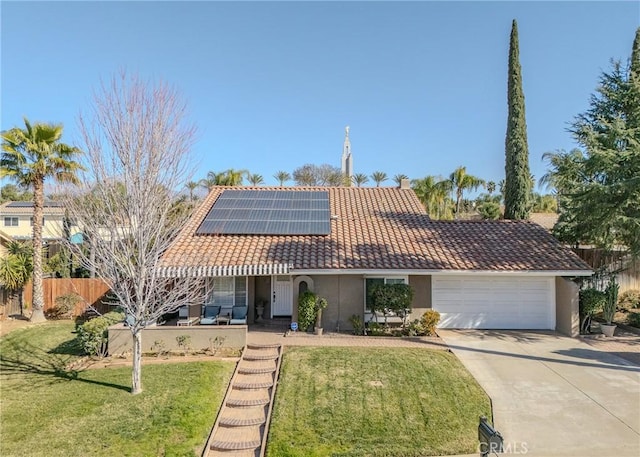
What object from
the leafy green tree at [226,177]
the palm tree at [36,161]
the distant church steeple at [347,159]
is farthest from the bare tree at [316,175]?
the palm tree at [36,161]

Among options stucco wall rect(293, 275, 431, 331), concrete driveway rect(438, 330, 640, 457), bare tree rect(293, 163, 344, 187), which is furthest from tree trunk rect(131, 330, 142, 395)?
bare tree rect(293, 163, 344, 187)

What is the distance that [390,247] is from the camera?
63.2ft

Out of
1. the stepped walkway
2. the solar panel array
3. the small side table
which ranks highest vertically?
the solar panel array

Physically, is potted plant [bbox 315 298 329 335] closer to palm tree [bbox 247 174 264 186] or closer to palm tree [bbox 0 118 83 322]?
palm tree [bbox 0 118 83 322]

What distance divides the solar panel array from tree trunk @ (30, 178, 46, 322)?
27.7ft

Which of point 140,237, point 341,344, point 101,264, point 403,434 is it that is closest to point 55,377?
point 101,264

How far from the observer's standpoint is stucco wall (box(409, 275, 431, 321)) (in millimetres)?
18281

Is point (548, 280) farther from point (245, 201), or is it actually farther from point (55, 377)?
point (55, 377)

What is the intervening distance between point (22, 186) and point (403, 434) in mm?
22159

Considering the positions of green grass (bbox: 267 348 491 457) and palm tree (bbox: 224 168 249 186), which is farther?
palm tree (bbox: 224 168 249 186)

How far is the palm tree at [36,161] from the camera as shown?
66.8 feet

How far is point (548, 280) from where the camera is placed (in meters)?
18.6

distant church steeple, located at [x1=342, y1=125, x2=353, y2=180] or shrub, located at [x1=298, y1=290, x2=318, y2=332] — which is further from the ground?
distant church steeple, located at [x1=342, y1=125, x2=353, y2=180]

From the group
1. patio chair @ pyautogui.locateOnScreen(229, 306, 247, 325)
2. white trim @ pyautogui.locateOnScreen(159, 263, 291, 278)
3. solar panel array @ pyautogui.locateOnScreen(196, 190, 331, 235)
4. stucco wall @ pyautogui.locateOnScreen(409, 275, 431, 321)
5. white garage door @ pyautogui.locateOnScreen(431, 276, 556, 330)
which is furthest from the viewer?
solar panel array @ pyautogui.locateOnScreen(196, 190, 331, 235)
